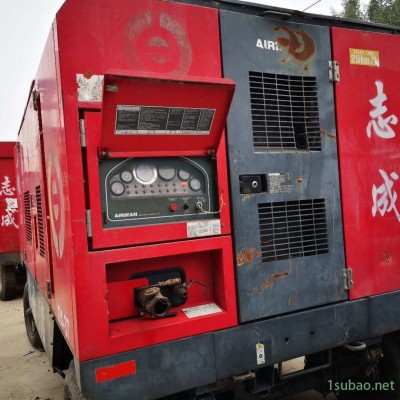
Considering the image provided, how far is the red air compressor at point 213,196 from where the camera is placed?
174 cm

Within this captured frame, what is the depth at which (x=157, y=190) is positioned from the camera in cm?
188

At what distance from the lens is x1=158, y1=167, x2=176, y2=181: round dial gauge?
1.89 meters

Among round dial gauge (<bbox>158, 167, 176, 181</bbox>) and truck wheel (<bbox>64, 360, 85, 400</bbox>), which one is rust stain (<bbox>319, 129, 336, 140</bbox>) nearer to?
round dial gauge (<bbox>158, 167, 176, 181</bbox>)

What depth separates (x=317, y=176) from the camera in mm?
2264

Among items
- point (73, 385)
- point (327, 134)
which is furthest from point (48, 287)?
point (327, 134)

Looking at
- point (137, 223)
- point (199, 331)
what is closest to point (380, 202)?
point (199, 331)

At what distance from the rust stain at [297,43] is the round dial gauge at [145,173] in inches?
40.0

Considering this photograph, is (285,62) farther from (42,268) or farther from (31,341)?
(31,341)

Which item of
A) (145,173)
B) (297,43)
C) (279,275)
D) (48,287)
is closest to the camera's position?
(145,173)

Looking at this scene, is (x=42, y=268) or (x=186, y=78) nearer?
(x=186, y=78)

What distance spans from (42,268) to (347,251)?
207cm

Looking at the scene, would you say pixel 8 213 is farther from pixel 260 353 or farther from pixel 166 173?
pixel 260 353

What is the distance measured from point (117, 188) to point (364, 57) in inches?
67.3

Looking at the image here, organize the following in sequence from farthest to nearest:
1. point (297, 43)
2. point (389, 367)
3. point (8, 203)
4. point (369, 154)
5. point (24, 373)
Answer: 1. point (8, 203)
2. point (24, 373)
3. point (389, 367)
4. point (369, 154)
5. point (297, 43)
